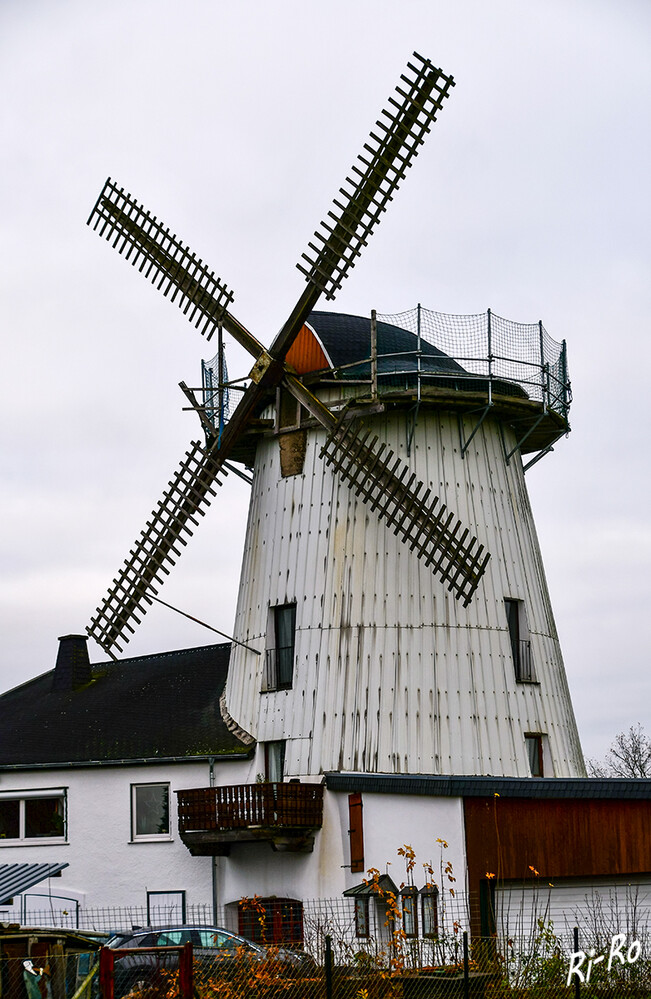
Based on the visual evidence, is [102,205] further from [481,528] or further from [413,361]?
[481,528]

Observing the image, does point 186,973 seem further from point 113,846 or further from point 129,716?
point 129,716

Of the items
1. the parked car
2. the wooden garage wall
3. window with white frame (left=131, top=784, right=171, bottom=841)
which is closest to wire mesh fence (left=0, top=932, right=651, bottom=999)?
the parked car

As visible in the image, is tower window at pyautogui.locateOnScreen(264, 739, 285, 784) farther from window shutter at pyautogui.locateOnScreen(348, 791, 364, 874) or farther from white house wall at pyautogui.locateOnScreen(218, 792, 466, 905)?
window shutter at pyautogui.locateOnScreen(348, 791, 364, 874)

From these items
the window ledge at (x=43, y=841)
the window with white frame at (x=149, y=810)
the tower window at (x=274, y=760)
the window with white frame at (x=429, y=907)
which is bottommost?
the window with white frame at (x=429, y=907)

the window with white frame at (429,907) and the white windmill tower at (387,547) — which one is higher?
the white windmill tower at (387,547)

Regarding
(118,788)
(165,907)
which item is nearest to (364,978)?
(165,907)

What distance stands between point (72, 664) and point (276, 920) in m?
11.5

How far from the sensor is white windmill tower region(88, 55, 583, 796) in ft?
89.6

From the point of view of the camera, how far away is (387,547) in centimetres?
2822

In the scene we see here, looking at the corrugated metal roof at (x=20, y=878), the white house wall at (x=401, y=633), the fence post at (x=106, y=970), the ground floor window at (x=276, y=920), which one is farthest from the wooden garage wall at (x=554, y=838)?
the fence post at (x=106, y=970)

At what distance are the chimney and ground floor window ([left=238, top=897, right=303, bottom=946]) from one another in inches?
385

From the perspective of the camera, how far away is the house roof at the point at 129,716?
30.4 metres

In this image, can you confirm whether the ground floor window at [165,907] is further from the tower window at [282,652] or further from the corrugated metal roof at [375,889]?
the corrugated metal roof at [375,889]

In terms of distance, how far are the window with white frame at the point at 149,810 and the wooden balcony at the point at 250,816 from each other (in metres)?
1.40
